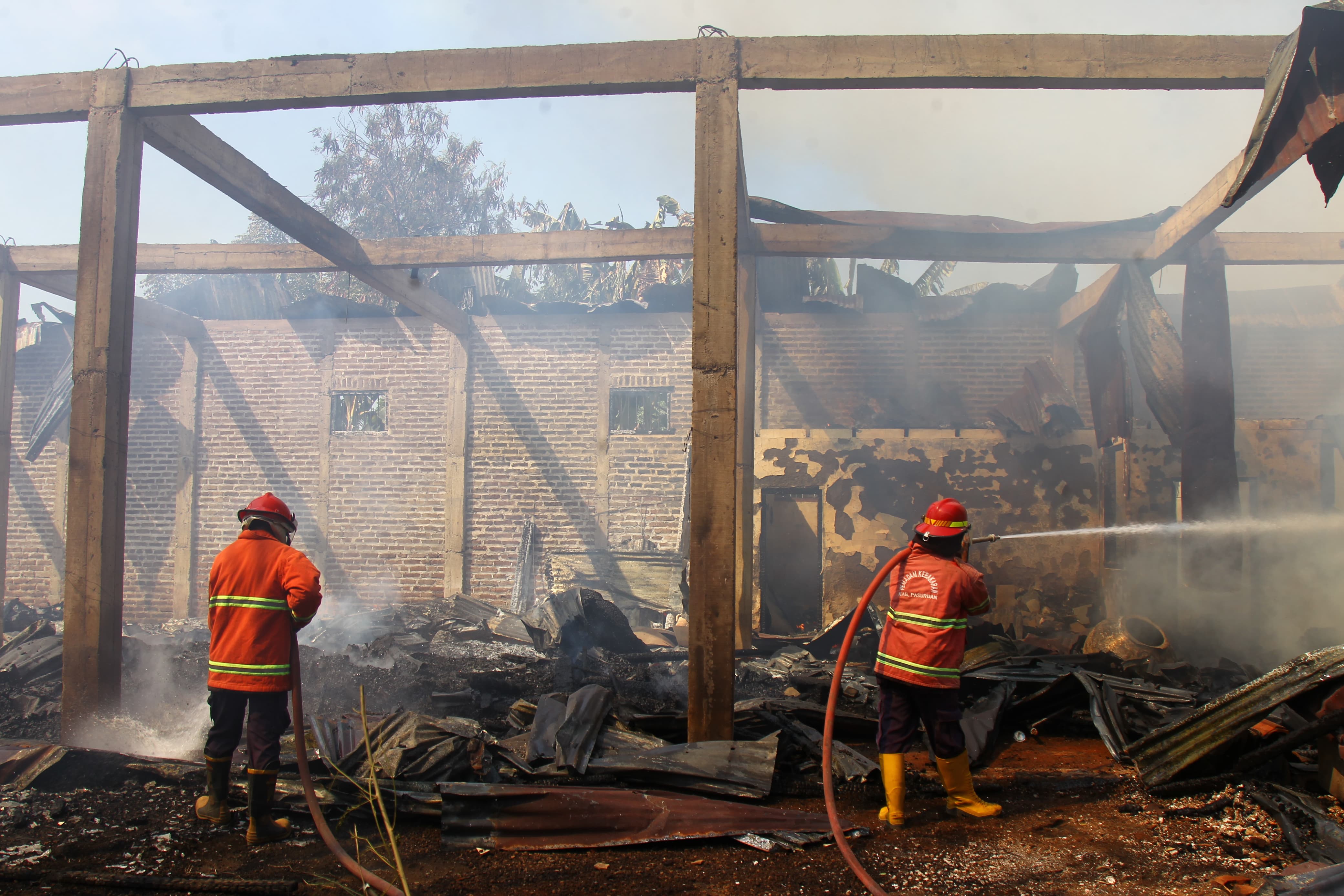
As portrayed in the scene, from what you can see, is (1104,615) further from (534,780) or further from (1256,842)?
(534,780)

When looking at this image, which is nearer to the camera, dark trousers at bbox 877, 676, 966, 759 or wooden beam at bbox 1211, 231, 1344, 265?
dark trousers at bbox 877, 676, 966, 759

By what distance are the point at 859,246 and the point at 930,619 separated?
481 centimetres

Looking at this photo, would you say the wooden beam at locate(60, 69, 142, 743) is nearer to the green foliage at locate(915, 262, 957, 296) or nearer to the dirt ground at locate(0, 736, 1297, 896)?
the dirt ground at locate(0, 736, 1297, 896)

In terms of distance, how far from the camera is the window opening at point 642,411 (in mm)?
11500

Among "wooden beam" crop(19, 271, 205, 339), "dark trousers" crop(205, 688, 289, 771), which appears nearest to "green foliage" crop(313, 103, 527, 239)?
"wooden beam" crop(19, 271, 205, 339)

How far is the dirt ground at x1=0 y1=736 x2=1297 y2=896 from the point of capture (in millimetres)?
3096

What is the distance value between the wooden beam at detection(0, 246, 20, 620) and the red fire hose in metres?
6.68

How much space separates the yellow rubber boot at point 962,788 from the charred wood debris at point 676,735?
0.39 m

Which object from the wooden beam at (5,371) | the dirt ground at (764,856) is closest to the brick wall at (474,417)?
the wooden beam at (5,371)

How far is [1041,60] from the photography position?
4543mm

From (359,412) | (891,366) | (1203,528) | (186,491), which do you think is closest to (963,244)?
(891,366)

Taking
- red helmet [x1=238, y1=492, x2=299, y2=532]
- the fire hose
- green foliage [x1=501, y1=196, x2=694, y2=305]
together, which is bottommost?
the fire hose

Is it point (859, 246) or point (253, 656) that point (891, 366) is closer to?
point (859, 246)

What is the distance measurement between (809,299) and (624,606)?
206 inches
